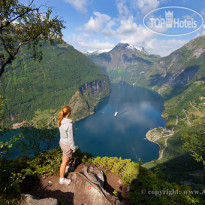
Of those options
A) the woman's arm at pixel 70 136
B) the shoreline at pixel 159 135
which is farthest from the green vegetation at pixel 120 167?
the shoreline at pixel 159 135

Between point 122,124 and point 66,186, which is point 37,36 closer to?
point 66,186

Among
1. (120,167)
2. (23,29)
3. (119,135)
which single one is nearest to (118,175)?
(120,167)

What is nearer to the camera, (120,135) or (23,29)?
(23,29)

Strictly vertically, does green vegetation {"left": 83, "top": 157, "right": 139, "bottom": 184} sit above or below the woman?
below

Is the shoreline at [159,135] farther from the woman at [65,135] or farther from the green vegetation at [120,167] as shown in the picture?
the woman at [65,135]

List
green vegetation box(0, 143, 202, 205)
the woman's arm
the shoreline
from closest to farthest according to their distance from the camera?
1. green vegetation box(0, 143, 202, 205)
2. the woman's arm
3. the shoreline

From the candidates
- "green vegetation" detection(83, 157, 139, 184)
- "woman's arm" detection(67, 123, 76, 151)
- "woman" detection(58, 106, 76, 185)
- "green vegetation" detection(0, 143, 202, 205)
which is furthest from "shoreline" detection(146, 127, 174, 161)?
"woman's arm" detection(67, 123, 76, 151)

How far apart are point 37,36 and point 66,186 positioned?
30.4 ft

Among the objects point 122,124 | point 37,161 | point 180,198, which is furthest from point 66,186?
point 122,124

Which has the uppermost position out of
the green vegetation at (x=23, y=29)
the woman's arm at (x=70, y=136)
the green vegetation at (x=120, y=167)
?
the green vegetation at (x=23, y=29)

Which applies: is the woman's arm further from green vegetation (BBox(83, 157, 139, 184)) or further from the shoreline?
the shoreline

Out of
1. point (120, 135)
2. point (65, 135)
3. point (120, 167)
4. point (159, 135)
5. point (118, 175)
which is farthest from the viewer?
point (159, 135)

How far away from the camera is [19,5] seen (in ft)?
23.0

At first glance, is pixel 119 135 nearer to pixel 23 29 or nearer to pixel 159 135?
pixel 159 135
